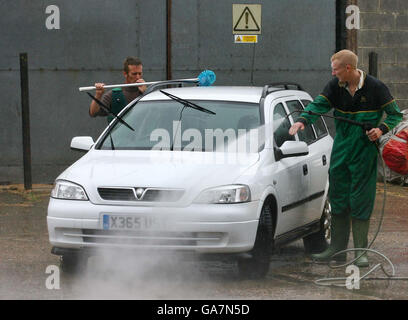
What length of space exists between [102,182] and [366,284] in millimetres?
2247

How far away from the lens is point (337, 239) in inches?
368

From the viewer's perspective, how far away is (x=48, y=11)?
15.1 m

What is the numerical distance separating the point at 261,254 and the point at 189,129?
4.58 feet

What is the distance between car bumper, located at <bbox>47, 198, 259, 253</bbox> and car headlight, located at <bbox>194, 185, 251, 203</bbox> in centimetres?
4

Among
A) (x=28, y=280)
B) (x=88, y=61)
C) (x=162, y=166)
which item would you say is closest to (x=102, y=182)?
(x=162, y=166)

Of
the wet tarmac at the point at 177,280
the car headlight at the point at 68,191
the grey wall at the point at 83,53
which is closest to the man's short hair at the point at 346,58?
the wet tarmac at the point at 177,280

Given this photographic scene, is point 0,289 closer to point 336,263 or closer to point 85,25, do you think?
point 336,263

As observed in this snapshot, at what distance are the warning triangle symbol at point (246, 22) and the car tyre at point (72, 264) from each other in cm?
710

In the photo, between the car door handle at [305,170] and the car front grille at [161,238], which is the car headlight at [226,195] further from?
the car door handle at [305,170]

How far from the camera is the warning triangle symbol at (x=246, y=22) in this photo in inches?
583

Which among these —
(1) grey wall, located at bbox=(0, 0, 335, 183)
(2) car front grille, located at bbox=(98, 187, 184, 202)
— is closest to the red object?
(2) car front grille, located at bbox=(98, 187, 184, 202)

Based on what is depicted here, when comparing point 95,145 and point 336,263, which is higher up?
point 95,145

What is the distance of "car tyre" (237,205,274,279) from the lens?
26.2 feet

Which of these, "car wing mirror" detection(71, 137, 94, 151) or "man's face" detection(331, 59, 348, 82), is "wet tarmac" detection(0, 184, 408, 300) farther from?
"man's face" detection(331, 59, 348, 82)
